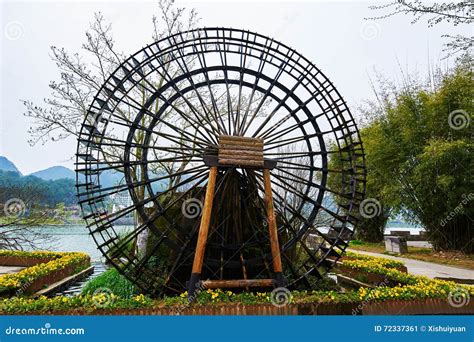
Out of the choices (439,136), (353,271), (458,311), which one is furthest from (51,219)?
(439,136)

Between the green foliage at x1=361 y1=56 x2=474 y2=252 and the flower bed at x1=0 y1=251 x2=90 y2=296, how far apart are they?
39.3ft

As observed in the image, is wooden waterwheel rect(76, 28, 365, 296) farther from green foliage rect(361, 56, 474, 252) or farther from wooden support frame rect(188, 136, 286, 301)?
green foliage rect(361, 56, 474, 252)

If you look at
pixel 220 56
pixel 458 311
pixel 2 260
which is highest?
pixel 220 56

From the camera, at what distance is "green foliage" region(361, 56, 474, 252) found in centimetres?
1373

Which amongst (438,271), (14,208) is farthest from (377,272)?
(14,208)

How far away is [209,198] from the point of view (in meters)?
6.29

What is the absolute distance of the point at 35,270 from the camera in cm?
830

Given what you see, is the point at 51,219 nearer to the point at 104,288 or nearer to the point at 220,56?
the point at 104,288

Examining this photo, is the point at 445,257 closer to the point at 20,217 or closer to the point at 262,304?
the point at 262,304

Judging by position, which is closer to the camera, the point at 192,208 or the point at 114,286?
the point at 192,208

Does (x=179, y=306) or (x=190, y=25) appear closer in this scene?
(x=179, y=306)

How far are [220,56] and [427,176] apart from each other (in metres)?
10.4

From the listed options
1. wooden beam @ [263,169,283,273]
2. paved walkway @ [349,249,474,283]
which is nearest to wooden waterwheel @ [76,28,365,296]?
wooden beam @ [263,169,283,273]

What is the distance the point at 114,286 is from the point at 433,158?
11390mm
